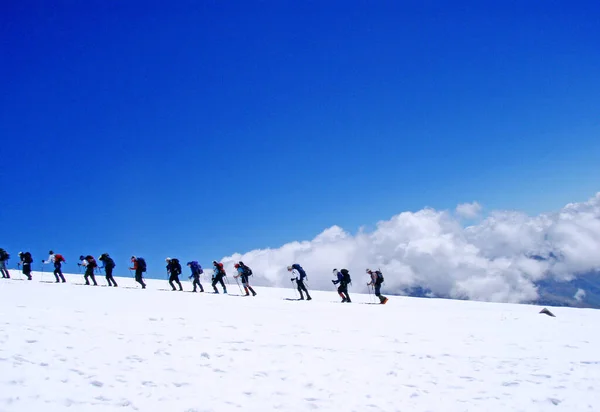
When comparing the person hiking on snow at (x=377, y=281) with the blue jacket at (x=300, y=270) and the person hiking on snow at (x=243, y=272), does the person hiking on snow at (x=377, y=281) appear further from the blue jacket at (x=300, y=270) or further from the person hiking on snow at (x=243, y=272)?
the person hiking on snow at (x=243, y=272)

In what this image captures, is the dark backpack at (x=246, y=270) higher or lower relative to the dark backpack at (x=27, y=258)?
lower

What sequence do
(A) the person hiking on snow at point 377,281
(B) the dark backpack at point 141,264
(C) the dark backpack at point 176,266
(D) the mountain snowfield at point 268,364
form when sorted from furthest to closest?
1. (C) the dark backpack at point 176,266
2. (B) the dark backpack at point 141,264
3. (A) the person hiking on snow at point 377,281
4. (D) the mountain snowfield at point 268,364

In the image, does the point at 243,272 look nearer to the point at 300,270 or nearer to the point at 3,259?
the point at 300,270

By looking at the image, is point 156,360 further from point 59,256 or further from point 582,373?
point 59,256

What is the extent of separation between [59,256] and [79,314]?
16.2 metres

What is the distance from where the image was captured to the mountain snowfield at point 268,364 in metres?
7.88

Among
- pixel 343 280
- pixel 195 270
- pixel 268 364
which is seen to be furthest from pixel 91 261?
pixel 268 364

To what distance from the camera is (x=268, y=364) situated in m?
10.1

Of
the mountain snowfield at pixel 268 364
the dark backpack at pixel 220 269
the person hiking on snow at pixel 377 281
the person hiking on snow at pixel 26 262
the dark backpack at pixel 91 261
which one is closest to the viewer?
the mountain snowfield at pixel 268 364

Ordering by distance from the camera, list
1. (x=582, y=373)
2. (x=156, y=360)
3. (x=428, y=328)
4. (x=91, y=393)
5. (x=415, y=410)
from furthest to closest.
Result: (x=428, y=328) < (x=582, y=373) < (x=156, y=360) < (x=415, y=410) < (x=91, y=393)

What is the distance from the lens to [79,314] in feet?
45.4

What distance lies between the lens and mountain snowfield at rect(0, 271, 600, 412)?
7.88 metres

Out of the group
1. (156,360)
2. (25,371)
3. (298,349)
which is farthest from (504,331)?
(25,371)

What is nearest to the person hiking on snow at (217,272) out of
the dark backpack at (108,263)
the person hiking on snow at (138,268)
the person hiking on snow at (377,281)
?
the person hiking on snow at (138,268)
